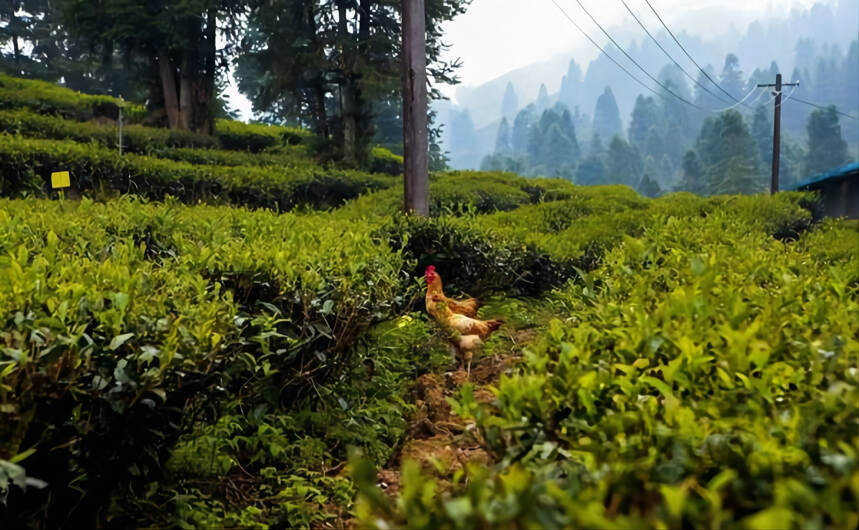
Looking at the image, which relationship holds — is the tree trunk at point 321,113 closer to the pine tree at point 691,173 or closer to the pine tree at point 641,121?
the pine tree at point 691,173

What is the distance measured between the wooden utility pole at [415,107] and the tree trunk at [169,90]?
40.9ft

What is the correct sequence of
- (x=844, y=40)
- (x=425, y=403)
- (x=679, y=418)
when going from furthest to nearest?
(x=844, y=40) < (x=425, y=403) < (x=679, y=418)

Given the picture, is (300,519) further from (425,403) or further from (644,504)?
(644,504)

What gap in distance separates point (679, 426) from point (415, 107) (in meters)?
6.18

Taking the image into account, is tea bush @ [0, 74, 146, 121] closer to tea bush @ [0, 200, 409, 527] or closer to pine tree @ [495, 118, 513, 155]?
tea bush @ [0, 200, 409, 527]

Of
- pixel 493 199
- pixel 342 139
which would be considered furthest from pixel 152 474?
pixel 342 139

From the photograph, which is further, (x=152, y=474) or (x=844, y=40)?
(x=844, y=40)

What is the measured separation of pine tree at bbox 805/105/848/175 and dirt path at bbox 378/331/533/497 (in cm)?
6227

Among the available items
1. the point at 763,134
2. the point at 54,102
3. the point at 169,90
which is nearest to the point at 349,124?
the point at 169,90

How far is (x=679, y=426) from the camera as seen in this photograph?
127 centimetres

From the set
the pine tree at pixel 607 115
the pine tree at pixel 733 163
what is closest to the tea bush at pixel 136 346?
the pine tree at pixel 733 163

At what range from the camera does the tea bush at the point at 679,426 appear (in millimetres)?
921

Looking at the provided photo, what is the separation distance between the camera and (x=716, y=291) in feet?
6.93

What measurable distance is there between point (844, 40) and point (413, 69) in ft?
509
